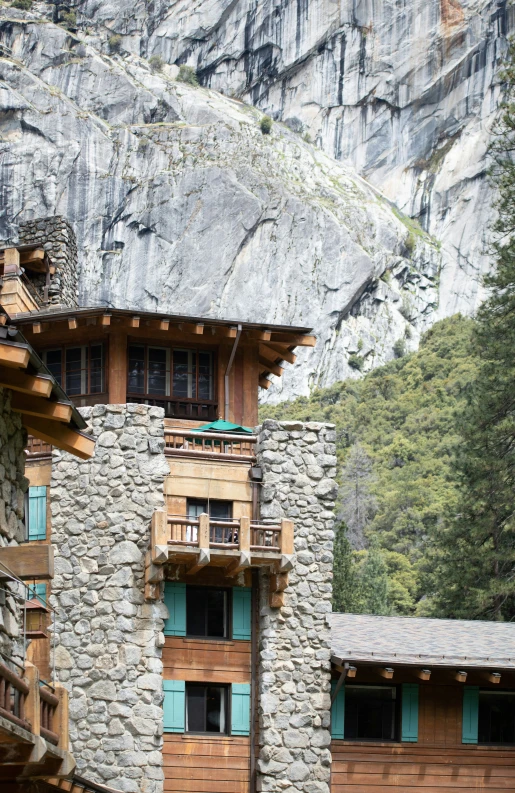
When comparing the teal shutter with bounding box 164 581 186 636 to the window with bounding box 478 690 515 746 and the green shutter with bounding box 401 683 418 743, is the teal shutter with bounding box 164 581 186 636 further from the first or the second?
the window with bounding box 478 690 515 746

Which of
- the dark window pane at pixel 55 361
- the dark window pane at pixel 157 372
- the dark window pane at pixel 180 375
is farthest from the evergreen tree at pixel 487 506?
the dark window pane at pixel 55 361

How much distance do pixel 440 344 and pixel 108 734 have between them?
297ft

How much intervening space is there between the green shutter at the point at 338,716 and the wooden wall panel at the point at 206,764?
5.50ft

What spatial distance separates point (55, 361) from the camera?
28.8m

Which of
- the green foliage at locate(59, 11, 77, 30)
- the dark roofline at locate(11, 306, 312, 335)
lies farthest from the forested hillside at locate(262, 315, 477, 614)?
the green foliage at locate(59, 11, 77, 30)

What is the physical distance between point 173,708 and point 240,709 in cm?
128

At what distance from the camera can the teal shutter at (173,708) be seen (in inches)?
971

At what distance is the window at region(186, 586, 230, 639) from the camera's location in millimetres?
25406

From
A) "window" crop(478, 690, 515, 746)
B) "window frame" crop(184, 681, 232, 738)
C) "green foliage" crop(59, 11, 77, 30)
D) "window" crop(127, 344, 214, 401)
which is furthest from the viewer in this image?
"green foliage" crop(59, 11, 77, 30)

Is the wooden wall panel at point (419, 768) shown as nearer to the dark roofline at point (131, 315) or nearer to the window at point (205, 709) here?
the window at point (205, 709)

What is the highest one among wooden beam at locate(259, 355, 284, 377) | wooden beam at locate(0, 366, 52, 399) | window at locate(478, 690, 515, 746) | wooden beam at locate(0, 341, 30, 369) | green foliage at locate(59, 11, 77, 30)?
green foliage at locate(59, 11, 77, 30)

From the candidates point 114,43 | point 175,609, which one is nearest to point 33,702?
point 175,609

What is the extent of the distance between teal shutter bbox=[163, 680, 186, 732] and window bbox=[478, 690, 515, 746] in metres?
5.87

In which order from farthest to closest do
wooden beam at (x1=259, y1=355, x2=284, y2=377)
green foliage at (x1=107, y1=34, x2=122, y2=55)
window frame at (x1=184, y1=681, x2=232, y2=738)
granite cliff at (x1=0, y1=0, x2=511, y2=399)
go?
green foliage at (x1=107, y1=34, x2=122, y2=55) → granite cliff at (x1=0, y1=0, x2=511, y2=399) → wooden beam at (x1=259, y1=355, x2=284, y2=377) → window frame at (x1=184, y1=681, x2=232, y2=738)
